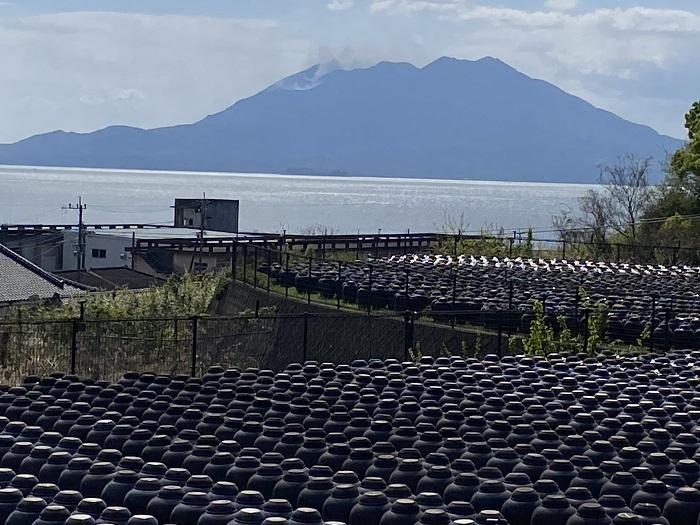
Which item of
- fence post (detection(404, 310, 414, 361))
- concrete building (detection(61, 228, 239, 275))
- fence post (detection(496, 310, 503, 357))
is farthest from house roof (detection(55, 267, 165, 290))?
fence post (detection(496, 310, 503, 357))

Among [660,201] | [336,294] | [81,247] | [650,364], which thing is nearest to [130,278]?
[81,247]

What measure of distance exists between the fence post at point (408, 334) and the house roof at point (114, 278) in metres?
39.6

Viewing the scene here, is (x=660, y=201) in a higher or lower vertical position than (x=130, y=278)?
higher

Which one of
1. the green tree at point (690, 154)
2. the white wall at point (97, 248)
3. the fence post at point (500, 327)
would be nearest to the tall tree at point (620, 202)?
the green tree at point (690, 154)

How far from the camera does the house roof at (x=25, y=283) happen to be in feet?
156

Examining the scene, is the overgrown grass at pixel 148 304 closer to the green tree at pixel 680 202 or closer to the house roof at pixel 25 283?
the house roof at pixel 25 283

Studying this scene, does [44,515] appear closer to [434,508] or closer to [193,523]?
[193,523]

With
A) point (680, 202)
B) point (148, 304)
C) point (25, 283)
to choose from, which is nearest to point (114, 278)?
point (25, 283)

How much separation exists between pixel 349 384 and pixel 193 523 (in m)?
6.10

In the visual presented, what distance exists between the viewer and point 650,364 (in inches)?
683

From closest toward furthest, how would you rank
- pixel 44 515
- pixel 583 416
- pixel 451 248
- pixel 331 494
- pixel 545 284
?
1. pixel 44 515
2. pixel 331 494
3. pixel 583 416
4. pixel 545 284
5. pixel 451 248

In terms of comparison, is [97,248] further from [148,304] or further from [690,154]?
[148,304]

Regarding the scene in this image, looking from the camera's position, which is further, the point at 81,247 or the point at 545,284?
the point at 81,247

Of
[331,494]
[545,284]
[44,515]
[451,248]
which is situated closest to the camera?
[44,515]
